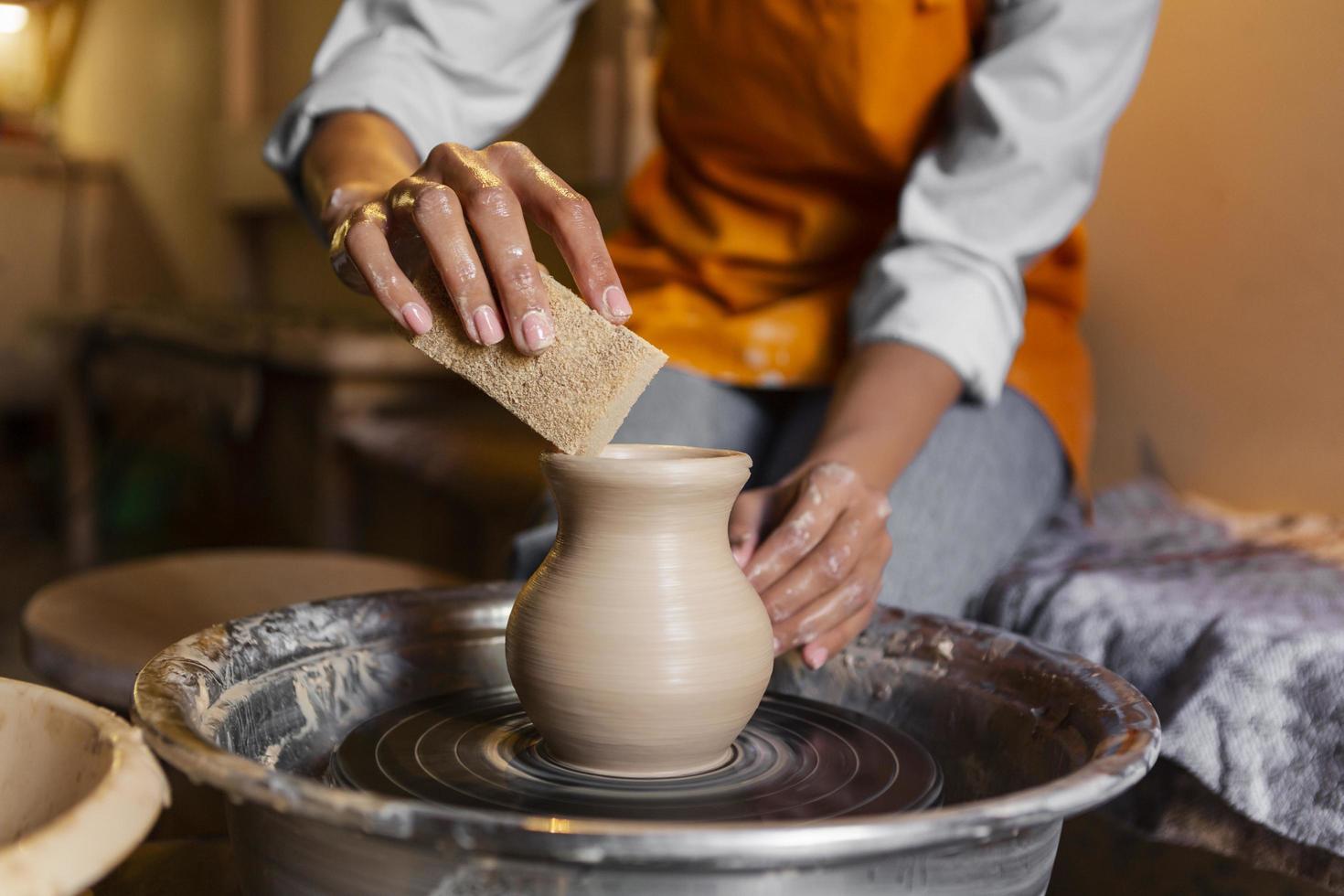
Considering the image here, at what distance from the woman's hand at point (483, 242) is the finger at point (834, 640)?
0.90ft

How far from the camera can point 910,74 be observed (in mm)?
1171

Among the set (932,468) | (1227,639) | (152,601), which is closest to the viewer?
(1227,639)

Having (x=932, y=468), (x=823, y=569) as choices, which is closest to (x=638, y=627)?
(x=823, y=569)

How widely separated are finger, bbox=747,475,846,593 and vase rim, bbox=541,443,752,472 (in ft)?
0.36

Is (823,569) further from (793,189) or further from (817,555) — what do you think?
(793,189)

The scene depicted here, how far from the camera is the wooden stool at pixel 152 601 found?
3.76 ft

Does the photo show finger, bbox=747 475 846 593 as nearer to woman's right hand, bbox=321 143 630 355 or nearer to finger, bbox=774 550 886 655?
finger, bbox=774 550 886 655

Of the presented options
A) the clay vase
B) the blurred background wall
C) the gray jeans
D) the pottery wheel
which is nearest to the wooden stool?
the gray jeans

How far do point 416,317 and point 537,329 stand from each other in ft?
0.26

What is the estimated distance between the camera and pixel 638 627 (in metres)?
0.65

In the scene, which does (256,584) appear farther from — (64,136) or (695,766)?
(64,136)

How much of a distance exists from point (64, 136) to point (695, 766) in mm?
6253

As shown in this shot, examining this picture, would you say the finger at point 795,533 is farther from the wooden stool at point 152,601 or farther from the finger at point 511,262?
the wooden stool at point 152,601

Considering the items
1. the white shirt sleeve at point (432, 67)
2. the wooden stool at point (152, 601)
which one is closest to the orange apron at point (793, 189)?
the white shirt sleeve at point (432, 67)
